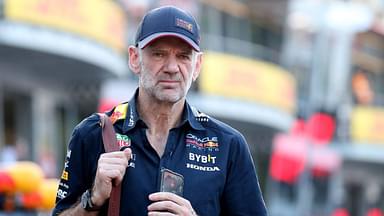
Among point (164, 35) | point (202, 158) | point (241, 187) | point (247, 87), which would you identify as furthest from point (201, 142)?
point (247, 87)

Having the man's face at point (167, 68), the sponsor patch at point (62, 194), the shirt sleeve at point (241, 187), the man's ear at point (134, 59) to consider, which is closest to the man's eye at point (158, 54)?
the man's face at point (167, 68)

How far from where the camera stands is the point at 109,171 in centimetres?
399

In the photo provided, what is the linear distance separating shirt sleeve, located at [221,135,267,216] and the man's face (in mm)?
342

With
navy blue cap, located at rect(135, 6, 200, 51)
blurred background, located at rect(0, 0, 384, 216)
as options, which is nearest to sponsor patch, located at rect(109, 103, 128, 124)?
navy blue cap, located at rect(135, 6, 200, 51)

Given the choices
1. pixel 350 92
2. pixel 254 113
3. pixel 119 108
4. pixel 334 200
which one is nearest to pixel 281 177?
pixel 254 113

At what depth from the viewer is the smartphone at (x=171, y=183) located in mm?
4105

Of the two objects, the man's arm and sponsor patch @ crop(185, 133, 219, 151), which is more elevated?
sponsor patch @ crop(185, 133, 219, 151)

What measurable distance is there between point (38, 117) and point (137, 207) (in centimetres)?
Result: 2108

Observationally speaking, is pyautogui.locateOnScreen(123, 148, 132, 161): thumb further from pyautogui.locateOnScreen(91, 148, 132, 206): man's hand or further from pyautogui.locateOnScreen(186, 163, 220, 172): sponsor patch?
pyautogui.locateOnScreen(186, 163, 220, 172): sponsor patch

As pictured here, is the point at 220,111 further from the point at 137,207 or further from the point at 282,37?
the point at 137,207

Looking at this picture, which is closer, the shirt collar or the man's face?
the man's face

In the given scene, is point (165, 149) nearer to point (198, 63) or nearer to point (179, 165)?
point (179, 165)

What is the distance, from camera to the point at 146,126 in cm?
432

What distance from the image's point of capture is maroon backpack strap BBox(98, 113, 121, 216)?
13.5ft
